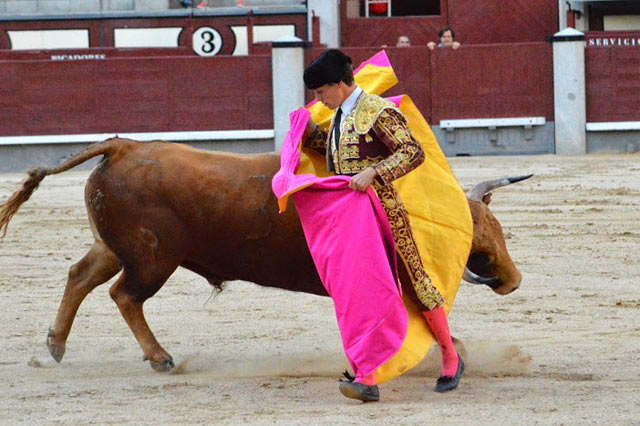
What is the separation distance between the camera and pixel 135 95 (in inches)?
495

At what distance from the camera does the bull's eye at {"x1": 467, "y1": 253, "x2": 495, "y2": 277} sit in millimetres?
4227

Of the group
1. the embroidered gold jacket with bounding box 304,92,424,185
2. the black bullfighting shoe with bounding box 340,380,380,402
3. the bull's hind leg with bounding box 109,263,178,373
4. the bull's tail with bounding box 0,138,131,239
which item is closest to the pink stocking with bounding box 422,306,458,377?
the black bullfighting shoe with bounding box 340,380,380,402

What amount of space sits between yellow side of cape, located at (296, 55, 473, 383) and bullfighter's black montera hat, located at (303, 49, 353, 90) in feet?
1.36

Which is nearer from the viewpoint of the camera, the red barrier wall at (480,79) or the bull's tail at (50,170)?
the bull's tail at (50,170)

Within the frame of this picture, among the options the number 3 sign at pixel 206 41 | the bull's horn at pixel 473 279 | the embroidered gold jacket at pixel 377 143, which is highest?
the number 3 sign at pixel 206 41

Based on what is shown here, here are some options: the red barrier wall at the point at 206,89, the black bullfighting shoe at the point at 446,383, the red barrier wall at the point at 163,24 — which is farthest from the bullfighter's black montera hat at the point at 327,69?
the red barrier wall at the point at 163,24

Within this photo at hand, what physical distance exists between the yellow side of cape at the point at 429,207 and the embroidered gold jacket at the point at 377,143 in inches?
10.9

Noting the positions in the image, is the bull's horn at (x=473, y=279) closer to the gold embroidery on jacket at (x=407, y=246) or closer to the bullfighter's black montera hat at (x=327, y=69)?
the gold embroidery on jacket at (x=407, y=246)

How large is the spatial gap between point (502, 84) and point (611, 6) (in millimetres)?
2952

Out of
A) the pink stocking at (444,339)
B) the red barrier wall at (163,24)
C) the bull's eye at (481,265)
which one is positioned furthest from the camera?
the red barrier wall at (163,24)

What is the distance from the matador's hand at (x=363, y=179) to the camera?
3.41m

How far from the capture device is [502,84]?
41.3 ft

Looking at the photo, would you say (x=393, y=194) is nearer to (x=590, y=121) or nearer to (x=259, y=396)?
(x=259, y=396)

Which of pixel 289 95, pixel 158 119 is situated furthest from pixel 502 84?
pixel 158 119
